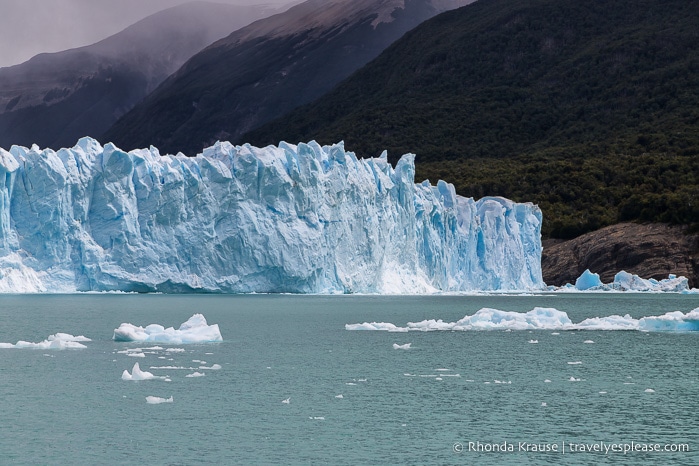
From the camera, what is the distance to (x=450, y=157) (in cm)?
9481

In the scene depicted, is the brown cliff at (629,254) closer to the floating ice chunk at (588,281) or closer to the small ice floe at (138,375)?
the floating ice chunk at (588,281)

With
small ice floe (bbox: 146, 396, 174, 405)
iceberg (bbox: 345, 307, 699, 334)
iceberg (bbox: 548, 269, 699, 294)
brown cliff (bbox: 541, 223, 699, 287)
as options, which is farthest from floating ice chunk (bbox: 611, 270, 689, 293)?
small ice floe (bbox: 146, 396, 174, 405)

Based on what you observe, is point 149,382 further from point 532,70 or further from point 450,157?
point 532,70

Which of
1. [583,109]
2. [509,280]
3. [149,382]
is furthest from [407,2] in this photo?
[149,382]

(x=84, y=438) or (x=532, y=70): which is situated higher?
(x=532, y=70)

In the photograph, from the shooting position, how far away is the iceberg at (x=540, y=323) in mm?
29156

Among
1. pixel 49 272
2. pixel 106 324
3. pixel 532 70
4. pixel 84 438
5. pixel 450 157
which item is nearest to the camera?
pixel 84 438

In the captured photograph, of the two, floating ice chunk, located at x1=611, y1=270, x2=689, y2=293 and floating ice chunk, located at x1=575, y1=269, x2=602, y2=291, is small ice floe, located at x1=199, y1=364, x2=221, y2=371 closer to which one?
floating ice chunk, located at x1=575, y1=269, x2=602, y2=291

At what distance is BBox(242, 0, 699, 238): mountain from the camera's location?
78312 mm

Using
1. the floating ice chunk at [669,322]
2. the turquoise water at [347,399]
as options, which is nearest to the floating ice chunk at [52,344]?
the turquoise water at [347,399]

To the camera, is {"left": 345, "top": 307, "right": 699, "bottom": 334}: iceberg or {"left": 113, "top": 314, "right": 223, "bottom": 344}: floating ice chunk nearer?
{"left": 113, "top": 314, "right": 223, "bottom": 344}: floating ice chunk

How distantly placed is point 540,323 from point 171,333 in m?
12.0

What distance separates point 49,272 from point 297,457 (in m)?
30.1

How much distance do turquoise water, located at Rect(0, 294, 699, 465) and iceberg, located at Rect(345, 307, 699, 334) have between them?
1.85 ft
